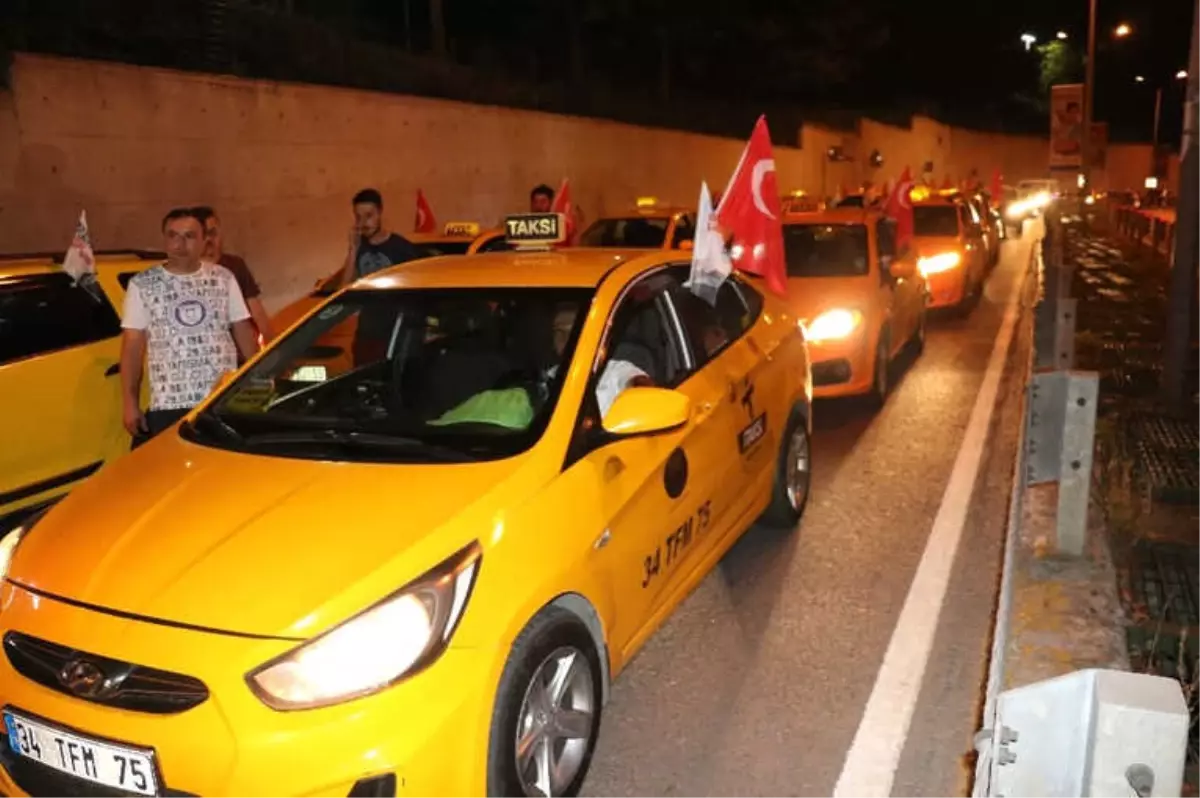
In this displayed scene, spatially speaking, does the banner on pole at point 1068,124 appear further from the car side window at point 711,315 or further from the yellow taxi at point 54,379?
the yellow taxi at point 54,379

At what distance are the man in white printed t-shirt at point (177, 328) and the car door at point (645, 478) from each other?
6.80 ft

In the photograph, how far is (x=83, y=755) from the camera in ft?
9.27

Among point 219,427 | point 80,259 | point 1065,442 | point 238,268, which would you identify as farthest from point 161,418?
point 1065,442

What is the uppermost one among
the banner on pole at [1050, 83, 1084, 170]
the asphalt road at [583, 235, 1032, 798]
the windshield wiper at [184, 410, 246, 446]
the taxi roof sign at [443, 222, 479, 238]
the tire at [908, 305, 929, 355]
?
the banner on pole at [1050, 83, 1084, 170]

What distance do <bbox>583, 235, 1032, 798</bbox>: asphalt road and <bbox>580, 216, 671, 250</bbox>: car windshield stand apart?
5.13 meters

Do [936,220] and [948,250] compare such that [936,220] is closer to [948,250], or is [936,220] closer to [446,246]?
[948,250]

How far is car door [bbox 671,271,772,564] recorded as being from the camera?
185 inches

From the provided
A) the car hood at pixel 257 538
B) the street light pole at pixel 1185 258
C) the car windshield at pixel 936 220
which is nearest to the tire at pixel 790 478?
the car hood at pixel 257 538

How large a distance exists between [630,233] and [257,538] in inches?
376

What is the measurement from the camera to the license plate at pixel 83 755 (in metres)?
2.75

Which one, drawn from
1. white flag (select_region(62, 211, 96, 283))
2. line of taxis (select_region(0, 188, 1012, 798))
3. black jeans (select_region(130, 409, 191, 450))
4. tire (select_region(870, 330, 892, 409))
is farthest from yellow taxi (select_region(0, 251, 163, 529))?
tire (select_region(870, 330, 892, 409))

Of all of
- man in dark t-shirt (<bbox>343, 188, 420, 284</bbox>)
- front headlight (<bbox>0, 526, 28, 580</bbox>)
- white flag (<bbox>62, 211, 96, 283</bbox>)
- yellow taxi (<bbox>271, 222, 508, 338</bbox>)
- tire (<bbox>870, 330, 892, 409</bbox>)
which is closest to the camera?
front headlight (<bbox>0, 526, 28, 580</bbox>)

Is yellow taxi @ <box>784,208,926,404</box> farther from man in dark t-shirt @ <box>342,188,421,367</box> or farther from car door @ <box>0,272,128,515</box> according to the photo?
car door @ <box>0,272,128,515</box>

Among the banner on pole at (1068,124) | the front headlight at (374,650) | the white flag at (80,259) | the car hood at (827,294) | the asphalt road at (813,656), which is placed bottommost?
the asphalt road at (813,656)
